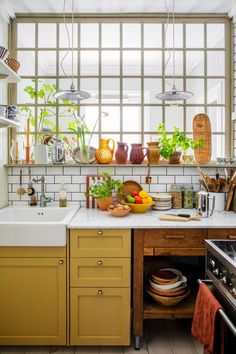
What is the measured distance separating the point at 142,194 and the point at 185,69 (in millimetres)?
1348

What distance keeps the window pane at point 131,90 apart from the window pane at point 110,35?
1.23 ft

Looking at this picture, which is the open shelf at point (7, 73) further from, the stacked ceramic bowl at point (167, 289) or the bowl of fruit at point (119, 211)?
the stacked ceramic bowl at point (167, 289)

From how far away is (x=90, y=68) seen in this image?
2.84 m

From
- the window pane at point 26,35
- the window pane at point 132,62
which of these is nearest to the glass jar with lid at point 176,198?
the window pane at point 132,62

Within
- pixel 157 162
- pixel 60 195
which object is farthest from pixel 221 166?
pixel 60 195

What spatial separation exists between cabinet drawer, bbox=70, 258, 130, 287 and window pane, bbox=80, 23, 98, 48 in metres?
2.05

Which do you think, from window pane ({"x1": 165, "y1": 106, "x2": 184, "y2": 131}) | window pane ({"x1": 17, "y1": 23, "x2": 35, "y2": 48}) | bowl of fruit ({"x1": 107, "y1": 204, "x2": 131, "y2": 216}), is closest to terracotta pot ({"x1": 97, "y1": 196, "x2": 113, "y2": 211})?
bowl of fruit ({"x1": 107, "y1": 204, "x2": 131, "y2": 216})

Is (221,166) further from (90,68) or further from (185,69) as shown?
(90,68)

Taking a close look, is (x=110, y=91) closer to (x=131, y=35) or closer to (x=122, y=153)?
Result: (x=131, y=35)

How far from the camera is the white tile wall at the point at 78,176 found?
269 cm

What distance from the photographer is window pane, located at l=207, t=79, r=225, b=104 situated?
281 centimetres

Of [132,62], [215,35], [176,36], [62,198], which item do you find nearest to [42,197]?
[62,198]

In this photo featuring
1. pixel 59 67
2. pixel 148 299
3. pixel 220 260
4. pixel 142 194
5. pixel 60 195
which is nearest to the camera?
pixel 220 260

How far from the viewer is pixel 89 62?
2855 millimetres
